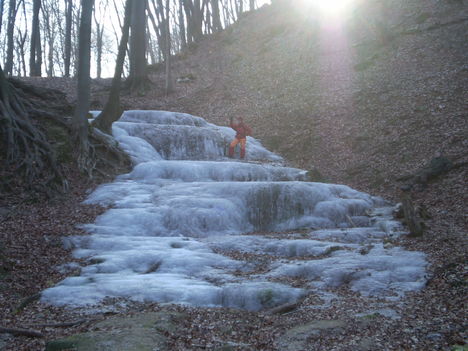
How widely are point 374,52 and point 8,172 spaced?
16.2m

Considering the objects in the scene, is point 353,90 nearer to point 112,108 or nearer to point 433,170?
point 433,170

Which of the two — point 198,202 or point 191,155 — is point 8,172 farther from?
point 191,155

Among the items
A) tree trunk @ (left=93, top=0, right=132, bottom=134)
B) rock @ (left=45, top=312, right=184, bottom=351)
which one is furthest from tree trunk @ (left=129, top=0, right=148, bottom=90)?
rock @ (left=45, top=312, right=184, bottom=351)

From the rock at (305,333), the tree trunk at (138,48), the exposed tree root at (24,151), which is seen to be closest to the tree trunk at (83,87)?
the exposed tree root at (24,151)

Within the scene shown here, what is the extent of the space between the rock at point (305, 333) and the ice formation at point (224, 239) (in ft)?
3.46

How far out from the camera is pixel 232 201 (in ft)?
36.7

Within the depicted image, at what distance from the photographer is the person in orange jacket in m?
15.4

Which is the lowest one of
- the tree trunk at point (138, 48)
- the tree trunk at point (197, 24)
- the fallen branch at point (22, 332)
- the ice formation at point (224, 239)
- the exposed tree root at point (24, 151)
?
the fallen branch at point (22, 332)

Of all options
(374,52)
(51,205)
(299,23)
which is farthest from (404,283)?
(299,23)

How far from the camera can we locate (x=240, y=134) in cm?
1549

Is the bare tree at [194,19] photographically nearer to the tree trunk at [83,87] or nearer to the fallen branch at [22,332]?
the tree trunk at [83,87]

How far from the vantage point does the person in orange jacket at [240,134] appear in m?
15.4

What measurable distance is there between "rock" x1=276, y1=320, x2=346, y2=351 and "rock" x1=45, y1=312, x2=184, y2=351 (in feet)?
4.26

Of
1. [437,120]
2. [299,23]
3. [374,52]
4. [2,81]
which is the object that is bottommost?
[437,120]
